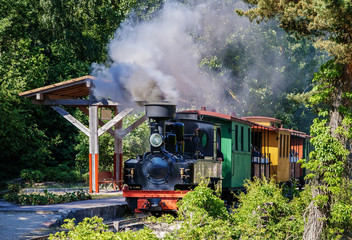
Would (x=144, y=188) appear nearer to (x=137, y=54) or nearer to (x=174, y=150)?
(x=174, y=150)

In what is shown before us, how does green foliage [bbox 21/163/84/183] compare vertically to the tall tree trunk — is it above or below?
below

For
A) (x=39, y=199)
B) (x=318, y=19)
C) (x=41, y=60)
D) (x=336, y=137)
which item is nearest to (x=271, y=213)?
(x=336, y=137)

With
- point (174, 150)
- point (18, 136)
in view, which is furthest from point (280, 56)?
point (174, 150)

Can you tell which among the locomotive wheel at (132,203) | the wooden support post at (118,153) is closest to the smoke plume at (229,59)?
the wooden support post at (118,153)

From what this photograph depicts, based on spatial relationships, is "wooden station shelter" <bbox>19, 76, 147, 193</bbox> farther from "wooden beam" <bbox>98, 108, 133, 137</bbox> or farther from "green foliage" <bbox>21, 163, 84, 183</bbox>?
"green foliage" <bbox>21, 163, 84, 183</bbox>

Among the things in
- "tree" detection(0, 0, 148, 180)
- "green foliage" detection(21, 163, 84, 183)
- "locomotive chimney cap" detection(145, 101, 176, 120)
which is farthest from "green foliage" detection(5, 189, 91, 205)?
"green foliage" detection(21, 163, 84, 183)

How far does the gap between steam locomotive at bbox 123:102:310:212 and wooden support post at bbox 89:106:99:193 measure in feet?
15.1

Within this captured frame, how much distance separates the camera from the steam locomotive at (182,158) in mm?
13266

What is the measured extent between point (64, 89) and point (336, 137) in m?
10.5

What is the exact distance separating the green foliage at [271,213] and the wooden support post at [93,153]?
299 inches

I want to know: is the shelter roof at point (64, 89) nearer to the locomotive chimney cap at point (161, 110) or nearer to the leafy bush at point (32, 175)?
the leafy bush at point (32, 175)

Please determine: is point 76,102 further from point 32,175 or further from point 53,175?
point 53,175

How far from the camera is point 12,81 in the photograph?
26.0 m

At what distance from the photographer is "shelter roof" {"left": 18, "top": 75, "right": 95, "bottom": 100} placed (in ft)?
61.7
